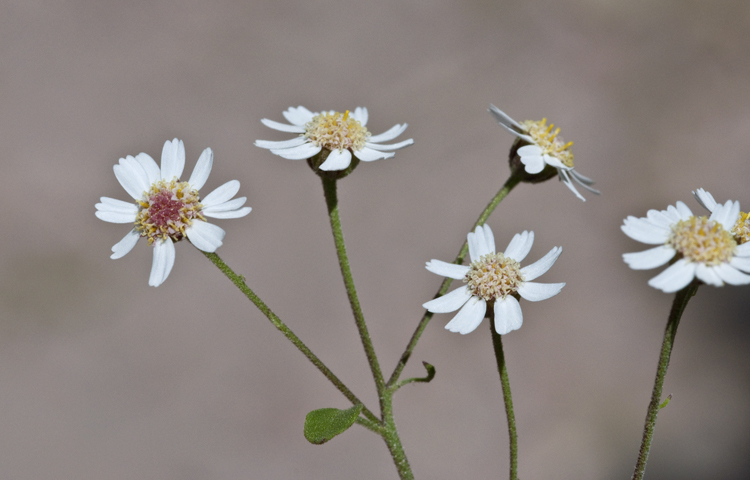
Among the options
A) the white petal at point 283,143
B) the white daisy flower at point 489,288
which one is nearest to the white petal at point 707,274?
the white daisy flower at point 489,288

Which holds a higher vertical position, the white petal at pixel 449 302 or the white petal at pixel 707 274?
the white petal at pixel 449 302

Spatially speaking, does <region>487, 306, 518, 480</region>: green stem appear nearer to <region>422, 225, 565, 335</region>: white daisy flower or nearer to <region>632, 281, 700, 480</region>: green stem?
<region>422, 225, 565, 335</region>: white daisy flower

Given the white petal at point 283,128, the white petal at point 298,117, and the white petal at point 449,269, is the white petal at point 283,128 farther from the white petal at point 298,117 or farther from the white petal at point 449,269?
the white petal at point 449,269

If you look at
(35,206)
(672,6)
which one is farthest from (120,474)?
(672,6)

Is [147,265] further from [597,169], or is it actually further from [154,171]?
[597,169]

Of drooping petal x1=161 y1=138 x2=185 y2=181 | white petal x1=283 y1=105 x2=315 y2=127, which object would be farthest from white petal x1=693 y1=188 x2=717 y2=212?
drooping petal x1=161 y1=138 x2=185 y2=181

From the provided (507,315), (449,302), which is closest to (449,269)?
(449,302)
